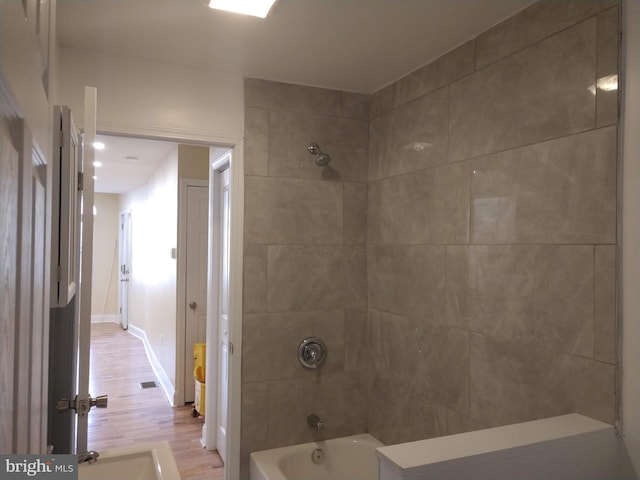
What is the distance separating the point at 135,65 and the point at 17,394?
2.14 meters

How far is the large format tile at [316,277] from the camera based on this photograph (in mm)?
2617

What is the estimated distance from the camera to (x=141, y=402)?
14.5 ft

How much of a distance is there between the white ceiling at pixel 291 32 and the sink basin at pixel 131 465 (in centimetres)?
176

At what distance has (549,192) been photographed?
167 cm

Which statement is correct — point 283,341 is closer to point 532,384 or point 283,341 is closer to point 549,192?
point 532,384

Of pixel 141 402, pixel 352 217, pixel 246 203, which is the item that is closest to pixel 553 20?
pixel 352 217

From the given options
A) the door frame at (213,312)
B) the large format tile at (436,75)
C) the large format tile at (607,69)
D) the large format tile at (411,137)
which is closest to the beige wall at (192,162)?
the door frame at (213,312)

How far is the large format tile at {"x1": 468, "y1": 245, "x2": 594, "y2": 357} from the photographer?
155 centimetres

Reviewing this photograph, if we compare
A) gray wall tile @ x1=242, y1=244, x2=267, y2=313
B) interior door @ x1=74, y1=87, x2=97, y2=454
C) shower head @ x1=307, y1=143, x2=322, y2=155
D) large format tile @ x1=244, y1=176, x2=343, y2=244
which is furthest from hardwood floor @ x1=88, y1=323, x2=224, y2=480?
shower head @ x1=307, y1=143, x2=322, y2=155

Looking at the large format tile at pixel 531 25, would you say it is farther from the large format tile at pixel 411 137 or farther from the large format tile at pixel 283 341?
the large format tile at pixel 283 341

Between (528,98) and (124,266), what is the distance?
8034 millimetres

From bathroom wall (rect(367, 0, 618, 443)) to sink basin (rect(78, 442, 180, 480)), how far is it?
49.9 inches

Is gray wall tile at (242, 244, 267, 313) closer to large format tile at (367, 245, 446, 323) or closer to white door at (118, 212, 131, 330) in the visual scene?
large format tile at (367, 245, 446, 323)

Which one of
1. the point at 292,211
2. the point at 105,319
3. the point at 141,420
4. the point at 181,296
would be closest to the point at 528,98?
the point at 292,211
